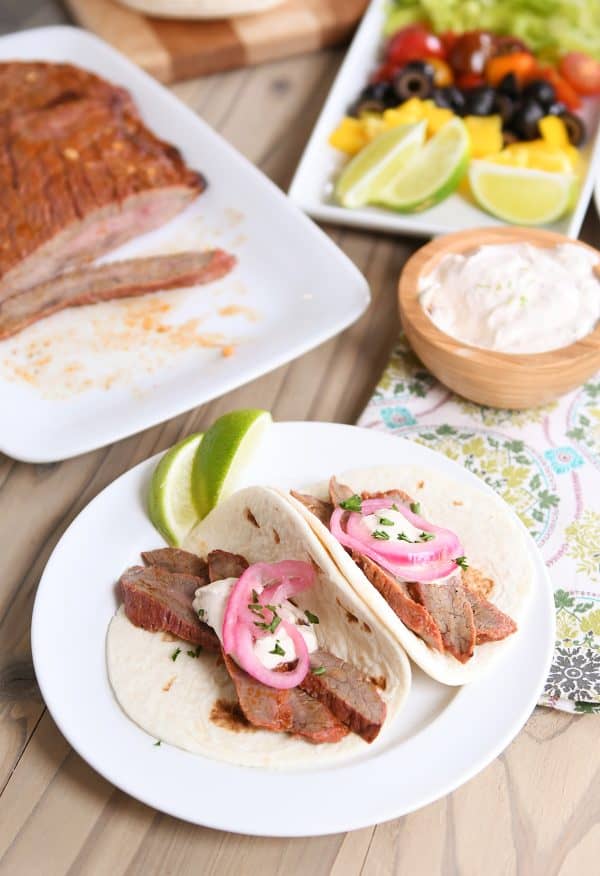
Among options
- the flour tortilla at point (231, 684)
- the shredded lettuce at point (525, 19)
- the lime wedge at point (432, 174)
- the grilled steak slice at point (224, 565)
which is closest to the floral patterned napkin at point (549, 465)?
the flour tortilla at point (231, 684)

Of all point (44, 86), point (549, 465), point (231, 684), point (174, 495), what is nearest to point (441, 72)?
point (44, 86)

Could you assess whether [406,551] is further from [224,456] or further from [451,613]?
[224,456]

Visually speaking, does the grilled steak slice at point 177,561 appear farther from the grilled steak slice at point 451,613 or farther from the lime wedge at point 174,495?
the grilled steak slice at point 451,613

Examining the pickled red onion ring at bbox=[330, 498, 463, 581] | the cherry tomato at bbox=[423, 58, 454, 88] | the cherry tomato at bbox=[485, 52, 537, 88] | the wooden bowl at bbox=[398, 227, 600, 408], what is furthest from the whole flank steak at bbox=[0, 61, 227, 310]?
the pickled red onion ring at bbox=[330, 498, 463, 581]

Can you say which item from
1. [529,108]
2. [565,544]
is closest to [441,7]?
[529,108]

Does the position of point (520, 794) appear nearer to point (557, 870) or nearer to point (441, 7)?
point (557, 870)

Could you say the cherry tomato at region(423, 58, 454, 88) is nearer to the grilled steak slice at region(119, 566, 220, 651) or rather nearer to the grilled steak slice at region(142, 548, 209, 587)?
the grilled steak slice at region(142, 548, 209, 587)

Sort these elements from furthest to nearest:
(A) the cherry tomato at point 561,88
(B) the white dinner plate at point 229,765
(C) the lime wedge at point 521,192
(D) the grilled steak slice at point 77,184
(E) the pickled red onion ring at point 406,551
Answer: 1. (A) the cherry tomato at point 561,88
2. (C) the lime wedge at point 521,192
3. (D) the grilled steak slice at point 77,184
4. (E) the pickled red onion ring at point 406,551
5. (B) the white dinner plate at point 229,765
